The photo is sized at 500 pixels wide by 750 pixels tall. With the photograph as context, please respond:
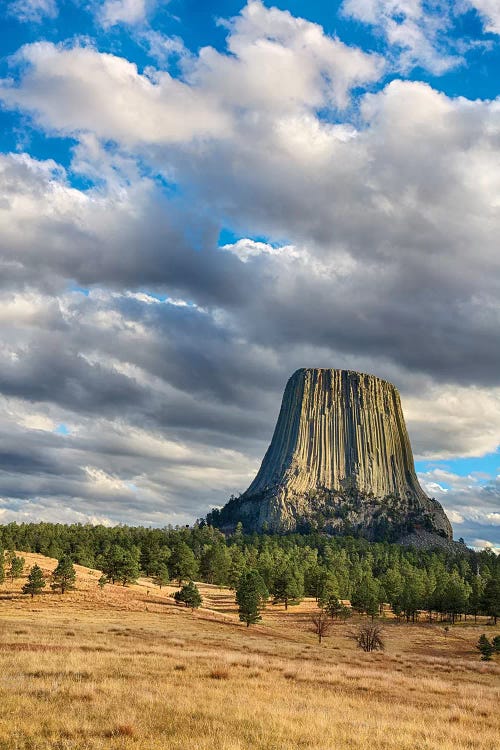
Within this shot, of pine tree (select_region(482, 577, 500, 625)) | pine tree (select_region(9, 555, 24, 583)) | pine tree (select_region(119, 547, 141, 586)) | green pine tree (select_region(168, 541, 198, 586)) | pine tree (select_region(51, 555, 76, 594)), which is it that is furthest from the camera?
green pine tree (select_region(168, 541, 198, 586))

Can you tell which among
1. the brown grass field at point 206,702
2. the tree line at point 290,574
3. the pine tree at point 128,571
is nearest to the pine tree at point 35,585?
the tree line at point 290,574

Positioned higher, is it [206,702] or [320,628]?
[206,702]

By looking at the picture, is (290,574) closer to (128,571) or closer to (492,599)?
(128,571)

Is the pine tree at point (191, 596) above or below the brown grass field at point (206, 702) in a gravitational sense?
below

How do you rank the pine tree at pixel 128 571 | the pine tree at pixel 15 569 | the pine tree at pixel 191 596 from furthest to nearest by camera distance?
the pine tree at pixel 128 571 → the pine tree at pixel 15 569 → the pine tree at pixel 191 596

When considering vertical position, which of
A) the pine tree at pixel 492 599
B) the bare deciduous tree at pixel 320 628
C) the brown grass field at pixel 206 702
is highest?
the brown grass field at pixel 206 702

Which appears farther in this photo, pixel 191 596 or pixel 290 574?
pixel 290 574

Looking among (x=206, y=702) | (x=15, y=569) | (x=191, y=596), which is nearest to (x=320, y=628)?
(x=191, y=596)

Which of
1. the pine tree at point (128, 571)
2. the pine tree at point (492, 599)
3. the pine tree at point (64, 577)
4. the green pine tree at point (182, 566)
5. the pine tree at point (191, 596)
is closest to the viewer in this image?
the pine tree at point (64, 577)

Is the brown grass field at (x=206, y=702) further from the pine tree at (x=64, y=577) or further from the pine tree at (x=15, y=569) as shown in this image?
the pine tree at (x=15, y=569)

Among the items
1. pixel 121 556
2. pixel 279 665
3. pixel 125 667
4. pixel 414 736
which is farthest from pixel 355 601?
pixel 414 736

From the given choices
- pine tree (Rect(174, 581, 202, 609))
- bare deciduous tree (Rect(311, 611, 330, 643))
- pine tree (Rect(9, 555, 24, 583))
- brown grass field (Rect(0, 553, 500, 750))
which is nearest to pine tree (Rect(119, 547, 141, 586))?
pine tree (Rect(9, 555, 24, 583))

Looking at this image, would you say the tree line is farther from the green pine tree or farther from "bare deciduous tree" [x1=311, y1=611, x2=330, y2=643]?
"bare deciduous tree" [x1=311, y1=611, x2=330, y2=643]

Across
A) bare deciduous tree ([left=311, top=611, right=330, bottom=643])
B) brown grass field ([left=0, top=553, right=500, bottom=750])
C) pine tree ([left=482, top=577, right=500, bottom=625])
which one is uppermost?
brown grass field ([left=0, top=553, right=500, bottom=750])
